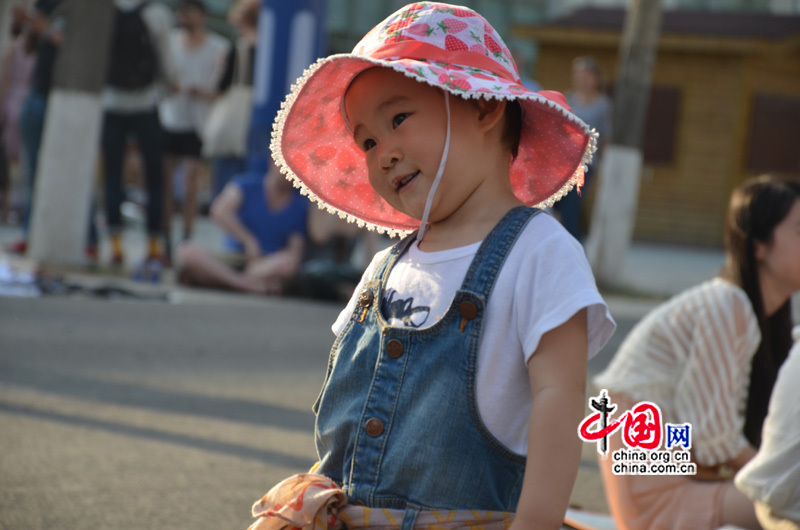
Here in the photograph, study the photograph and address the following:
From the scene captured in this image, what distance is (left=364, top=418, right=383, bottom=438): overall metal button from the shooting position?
1919mm

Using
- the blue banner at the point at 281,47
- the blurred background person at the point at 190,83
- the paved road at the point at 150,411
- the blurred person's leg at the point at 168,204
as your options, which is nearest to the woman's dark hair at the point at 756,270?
the paved road at the point at 150,411

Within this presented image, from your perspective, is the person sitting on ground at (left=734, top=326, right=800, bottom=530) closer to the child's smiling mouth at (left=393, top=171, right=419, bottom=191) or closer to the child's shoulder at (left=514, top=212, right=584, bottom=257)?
the child's shoulder at (left=514, top=212, right=584, bottom=257)

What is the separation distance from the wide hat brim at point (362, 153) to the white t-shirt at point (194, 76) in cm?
849

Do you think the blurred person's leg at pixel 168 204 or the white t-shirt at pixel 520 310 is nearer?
the white t-shirt at pixel 520 310

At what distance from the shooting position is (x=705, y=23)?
836 inches

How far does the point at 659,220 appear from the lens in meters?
20.6

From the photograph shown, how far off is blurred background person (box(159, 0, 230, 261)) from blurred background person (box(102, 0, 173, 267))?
461 millimetres

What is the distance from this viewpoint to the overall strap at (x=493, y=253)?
1.90m

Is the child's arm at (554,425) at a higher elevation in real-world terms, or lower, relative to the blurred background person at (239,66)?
lower

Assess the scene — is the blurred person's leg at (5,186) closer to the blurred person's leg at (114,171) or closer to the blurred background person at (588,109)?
the blurred person's leg at (114,171)

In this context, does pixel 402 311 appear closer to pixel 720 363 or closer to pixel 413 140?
pixel 413 140

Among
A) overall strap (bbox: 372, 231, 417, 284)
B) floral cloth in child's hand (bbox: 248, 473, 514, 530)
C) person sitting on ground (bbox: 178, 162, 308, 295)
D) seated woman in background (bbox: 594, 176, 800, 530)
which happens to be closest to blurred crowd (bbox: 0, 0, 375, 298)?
person sitting on ground (bbox: 178, 162, 308, 295)

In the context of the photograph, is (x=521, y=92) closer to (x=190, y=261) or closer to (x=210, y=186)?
(x=190, y=261)

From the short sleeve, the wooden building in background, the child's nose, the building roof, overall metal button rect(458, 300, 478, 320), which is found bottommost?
overall metal button rect(458, 300, 478, 320)
